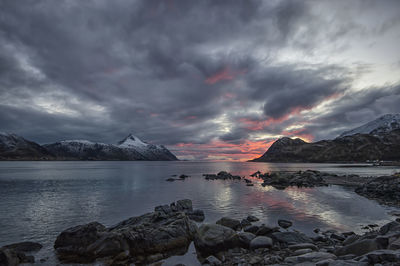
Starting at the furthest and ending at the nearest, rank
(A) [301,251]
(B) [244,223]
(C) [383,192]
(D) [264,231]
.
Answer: (C) [383,192]
(B) [244,223]
(D) [264,231]
(A) [301,251]

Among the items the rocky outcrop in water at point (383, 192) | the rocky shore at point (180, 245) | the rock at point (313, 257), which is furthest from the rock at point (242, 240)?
the rocky outcrop in water at point (383, 192)

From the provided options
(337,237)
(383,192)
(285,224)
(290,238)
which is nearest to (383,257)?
(290,238)

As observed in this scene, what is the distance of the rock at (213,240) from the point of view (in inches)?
579

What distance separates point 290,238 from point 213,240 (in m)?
5.34

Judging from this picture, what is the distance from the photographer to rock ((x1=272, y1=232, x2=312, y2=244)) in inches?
583

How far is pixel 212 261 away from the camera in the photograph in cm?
1284

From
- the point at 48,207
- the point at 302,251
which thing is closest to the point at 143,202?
the point at 48,207

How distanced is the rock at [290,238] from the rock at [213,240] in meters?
3.12

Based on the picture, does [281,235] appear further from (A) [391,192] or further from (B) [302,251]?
(A) [391,192]

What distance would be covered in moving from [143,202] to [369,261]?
30969 millimetres

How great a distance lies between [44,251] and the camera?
1518cm

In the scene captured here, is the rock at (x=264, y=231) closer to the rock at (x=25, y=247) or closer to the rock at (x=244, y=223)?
the rock at (x=244, y=223)

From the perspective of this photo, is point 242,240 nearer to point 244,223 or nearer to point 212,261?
point 212,261

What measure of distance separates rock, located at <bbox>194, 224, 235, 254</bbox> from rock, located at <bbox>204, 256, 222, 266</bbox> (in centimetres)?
139
